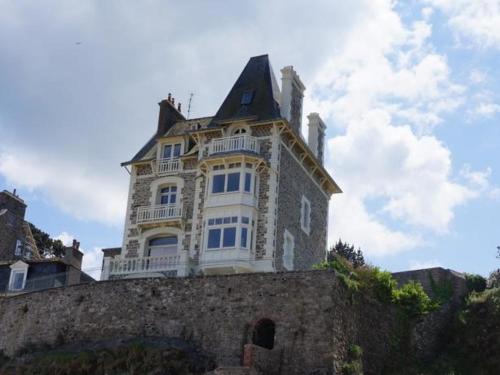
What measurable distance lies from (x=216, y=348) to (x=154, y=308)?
141 inches

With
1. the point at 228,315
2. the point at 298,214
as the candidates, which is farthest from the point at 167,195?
the point at 228,315

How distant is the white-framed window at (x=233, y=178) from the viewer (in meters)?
40.0

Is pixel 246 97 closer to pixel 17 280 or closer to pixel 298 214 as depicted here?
pixel 298 214

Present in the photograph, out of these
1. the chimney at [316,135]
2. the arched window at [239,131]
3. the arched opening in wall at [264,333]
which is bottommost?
the arched opening in wall at [264,333]

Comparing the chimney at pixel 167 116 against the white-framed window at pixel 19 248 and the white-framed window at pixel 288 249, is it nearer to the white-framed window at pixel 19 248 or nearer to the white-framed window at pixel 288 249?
the white-framed window at pixel 288 249

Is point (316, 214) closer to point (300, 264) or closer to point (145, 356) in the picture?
point (300, 264)

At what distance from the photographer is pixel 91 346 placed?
34781 mm

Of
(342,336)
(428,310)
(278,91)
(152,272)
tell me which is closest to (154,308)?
(152,272)

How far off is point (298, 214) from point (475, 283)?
8813mm

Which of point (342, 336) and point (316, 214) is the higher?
point (316, 214)

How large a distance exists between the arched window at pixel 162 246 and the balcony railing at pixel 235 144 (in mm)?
4556

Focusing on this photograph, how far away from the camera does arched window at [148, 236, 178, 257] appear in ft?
136

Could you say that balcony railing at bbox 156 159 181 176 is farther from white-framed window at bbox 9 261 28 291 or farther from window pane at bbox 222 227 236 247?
white-framed window at bbox 9 261 28 291

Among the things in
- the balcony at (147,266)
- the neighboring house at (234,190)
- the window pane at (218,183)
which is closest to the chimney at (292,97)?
the neighboring house at (234,190)
